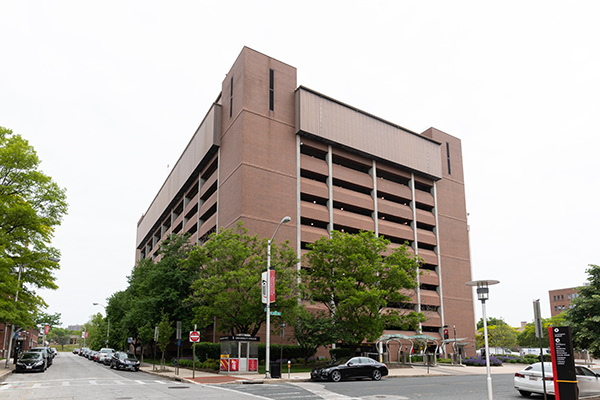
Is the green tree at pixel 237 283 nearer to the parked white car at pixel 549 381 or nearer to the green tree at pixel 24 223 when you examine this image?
the green tree at pixel 24 223

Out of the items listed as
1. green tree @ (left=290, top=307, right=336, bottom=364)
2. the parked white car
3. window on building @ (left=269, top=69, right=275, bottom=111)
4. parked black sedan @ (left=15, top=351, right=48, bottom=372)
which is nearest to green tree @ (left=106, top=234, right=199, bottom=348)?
green tree @ (left=290, top=307, right=336, bottom=364)

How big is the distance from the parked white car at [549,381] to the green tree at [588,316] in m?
20.0

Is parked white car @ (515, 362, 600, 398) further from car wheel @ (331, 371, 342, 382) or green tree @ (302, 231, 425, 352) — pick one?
green tree @ (302, 231, 425, 352)

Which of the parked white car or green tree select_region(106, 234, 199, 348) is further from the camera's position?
green tree select_region(106, 234, 199, 348)

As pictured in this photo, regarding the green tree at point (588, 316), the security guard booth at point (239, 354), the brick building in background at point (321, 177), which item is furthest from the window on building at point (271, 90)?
the green tree at point (588, 316)

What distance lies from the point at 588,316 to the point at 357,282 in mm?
18532

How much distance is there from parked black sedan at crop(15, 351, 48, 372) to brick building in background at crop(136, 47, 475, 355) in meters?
19.2

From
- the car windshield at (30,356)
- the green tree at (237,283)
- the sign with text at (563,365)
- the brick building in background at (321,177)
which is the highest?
the brick building in background at (321,177)

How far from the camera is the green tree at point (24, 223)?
3200 centimetres

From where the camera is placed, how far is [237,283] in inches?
1404

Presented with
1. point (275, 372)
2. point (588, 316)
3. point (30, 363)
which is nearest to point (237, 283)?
point (275, 372)

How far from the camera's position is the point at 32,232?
34.5 metres

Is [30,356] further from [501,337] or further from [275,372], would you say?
[501,337]

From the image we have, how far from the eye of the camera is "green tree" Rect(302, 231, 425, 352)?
3709 cm
